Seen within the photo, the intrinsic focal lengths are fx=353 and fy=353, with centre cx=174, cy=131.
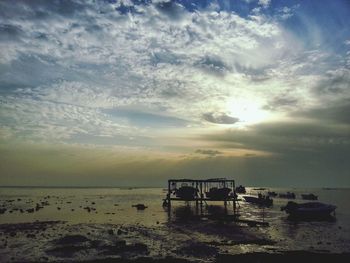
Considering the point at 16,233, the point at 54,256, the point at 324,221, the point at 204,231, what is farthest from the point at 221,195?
the point at 54,256

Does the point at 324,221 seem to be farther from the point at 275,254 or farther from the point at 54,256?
the point at 54,256

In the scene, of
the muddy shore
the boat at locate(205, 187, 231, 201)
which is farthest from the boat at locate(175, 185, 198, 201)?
the muddy shore

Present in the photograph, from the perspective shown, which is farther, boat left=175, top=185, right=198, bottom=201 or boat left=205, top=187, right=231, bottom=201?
boat left=175, top=185, right=198, bottom=201

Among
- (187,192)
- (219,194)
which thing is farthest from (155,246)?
(187,192)

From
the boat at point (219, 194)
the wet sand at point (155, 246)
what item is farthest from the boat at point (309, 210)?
the wet sand at point (155, 246)

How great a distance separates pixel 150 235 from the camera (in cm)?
3838

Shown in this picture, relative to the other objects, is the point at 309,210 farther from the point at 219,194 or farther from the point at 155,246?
the point at 155,246

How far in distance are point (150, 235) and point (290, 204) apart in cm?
3252

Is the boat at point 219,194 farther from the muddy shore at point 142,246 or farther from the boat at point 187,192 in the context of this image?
the muddy shore at point 142,246

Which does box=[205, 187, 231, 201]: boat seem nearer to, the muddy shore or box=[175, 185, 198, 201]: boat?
box=[175, 185, 198, 201]: boat

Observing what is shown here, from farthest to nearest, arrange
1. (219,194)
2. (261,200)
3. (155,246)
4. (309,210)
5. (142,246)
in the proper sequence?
(261,200)
(219,194)
(309,210)
(155,246)
(142,246)

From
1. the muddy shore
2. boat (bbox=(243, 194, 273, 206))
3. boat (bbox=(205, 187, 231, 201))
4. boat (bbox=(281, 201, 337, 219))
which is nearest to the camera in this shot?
the muddy shore

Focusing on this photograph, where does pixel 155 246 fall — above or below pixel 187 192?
below

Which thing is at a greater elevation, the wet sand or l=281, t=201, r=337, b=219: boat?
l=281, t=201, r=337, b=219: boat
